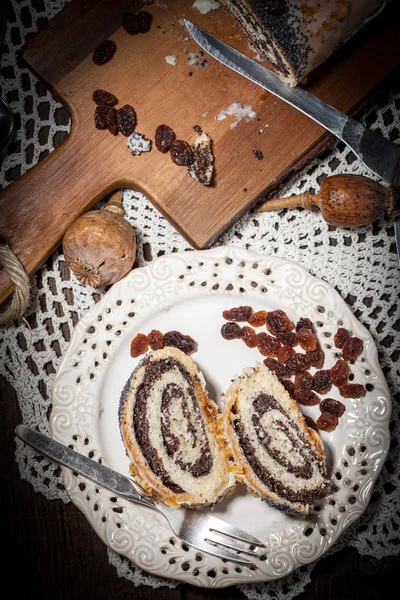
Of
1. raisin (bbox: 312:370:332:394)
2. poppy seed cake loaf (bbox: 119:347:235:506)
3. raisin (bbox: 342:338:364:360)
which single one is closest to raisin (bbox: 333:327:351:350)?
raisin (bbox: 342:338:364:360)

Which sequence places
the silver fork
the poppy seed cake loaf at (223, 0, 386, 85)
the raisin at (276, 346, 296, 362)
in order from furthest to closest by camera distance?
the raisin at (276, 346, 296, 362) → the silver fork → the poppy seed cake loaf at (223, 0, 386, 85)

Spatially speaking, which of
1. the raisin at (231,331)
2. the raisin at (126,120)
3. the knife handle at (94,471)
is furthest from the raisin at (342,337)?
the raisin at (126,120)

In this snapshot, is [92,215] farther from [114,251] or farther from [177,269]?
[177,269]

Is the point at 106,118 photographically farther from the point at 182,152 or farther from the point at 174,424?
the point at 174,424

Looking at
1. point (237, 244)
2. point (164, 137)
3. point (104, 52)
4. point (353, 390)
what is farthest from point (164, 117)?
point (353, 390)

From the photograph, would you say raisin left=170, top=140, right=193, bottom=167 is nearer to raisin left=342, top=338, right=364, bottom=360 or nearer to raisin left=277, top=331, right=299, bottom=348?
raisin left=277, top=331, right=299, bottom=348

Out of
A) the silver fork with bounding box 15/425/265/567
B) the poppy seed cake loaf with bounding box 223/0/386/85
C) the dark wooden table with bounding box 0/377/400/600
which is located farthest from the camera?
the dark wooden table with bounding box 0/377/400/600
